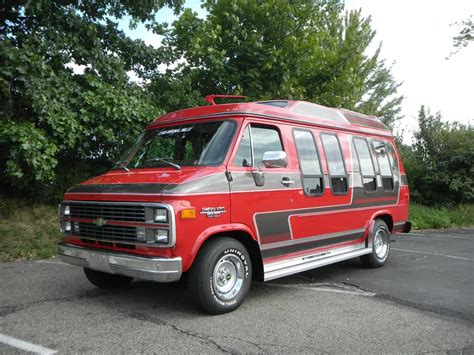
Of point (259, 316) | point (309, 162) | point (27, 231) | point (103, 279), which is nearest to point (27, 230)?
point (27, 231)

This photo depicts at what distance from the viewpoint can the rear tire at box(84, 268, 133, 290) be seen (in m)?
6.07

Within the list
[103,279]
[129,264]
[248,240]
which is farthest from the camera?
[103,279]

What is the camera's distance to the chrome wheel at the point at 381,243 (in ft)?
26.5

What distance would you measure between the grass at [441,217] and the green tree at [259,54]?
20.0 ft

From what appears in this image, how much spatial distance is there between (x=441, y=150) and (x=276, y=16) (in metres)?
11.8

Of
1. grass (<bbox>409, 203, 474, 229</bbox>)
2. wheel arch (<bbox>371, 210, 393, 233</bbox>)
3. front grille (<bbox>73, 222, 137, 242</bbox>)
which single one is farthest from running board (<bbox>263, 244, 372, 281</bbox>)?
grass (<bbox>409, 203, 474, 229</bbox>)

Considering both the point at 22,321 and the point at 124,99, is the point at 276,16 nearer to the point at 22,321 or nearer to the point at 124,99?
the point at 124,99

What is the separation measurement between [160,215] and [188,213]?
0.29 metres

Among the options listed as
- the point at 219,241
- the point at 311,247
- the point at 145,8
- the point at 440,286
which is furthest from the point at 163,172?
the point at 145,8

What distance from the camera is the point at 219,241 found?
16.7ft

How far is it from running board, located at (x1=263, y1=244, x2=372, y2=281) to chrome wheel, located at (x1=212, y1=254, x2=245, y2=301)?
41cm

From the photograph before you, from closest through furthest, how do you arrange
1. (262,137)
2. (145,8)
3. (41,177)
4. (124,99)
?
(262,137), (41,177), (124,99), (145,8)

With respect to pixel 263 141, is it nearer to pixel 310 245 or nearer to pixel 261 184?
pixel 261 184

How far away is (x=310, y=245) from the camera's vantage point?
6395mm
